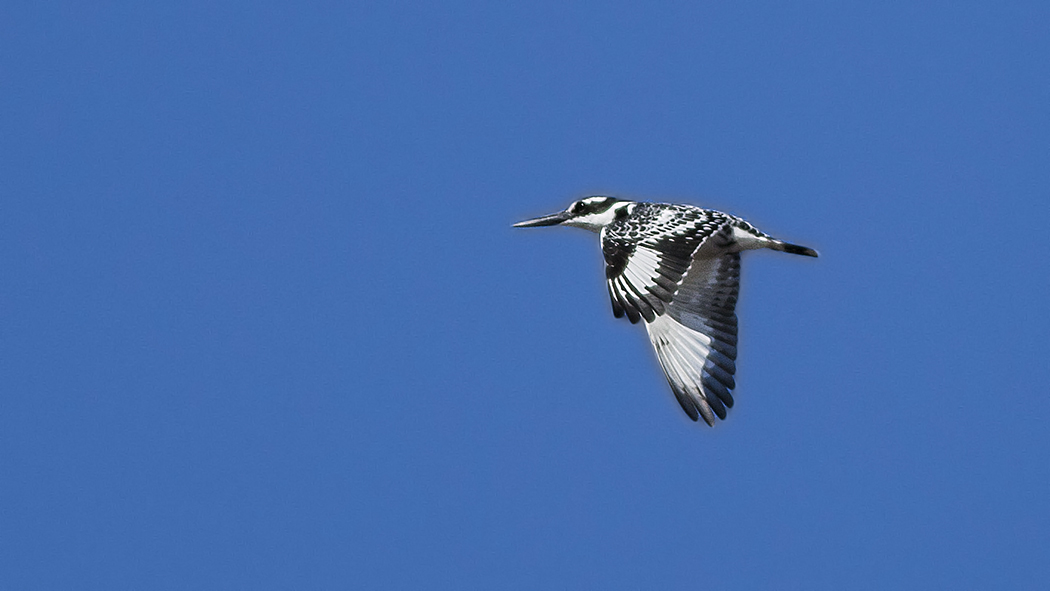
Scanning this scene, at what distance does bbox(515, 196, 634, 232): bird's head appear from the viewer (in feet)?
41.5

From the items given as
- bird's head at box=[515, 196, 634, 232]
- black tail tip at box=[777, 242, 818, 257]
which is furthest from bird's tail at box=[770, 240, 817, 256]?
bird's head at box=[515, 196, 634, 232]

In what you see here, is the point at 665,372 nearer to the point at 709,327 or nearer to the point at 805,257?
the point at 709,327

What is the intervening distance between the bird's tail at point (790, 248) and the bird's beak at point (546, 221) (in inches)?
72.0

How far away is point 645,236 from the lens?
38.1 feet

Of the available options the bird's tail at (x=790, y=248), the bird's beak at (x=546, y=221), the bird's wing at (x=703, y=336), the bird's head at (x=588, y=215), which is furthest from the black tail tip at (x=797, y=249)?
the bird's beak at (x=546, y=221)

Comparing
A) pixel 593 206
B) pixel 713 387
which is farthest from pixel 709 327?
pixel 593 206

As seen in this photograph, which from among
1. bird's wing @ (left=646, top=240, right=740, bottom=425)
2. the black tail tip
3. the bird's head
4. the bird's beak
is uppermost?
the bird's beak

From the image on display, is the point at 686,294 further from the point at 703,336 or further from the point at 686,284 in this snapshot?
the point at 703,336

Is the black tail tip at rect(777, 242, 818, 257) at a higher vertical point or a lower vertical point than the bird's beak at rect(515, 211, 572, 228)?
lower

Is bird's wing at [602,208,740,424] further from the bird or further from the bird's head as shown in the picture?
the bird's head

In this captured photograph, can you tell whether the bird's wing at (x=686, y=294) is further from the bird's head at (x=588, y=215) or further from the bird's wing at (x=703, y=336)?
the bird's head at (x=588, y=215)

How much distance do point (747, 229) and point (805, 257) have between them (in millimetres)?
524

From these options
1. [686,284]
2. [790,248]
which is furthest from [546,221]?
[790,248]

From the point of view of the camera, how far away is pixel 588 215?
1302 cm
